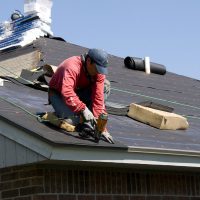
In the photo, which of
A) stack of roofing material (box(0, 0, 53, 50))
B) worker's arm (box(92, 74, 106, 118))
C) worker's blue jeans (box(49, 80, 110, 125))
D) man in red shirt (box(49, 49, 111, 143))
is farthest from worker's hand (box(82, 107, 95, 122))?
stack of roofing material (box(0, 0, 53, 50))

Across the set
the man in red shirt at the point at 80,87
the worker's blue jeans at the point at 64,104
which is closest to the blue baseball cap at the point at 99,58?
the man in red shirt at the point at 80,87

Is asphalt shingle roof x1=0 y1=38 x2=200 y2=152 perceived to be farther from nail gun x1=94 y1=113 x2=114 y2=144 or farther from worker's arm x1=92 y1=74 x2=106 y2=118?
worker's arm x1=92 y1=74 x2=106 y2=118

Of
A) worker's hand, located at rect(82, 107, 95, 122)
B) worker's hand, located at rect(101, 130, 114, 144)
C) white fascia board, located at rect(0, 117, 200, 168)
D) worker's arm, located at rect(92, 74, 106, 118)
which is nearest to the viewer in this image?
white fascia board, located at rect(0, 117, 200, 168)

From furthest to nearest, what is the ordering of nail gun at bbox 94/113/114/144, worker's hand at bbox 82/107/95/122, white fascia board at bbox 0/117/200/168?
worker's hand at bbox 82/107/95/122
nail gun at bbox 94/113/114/144
white fascia board at bbox 0/117/200/168

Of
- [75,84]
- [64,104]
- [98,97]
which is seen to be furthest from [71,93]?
[98,97]

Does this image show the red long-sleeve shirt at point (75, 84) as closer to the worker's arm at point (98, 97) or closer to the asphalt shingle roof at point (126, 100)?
the worker's arm at point (98, 97)

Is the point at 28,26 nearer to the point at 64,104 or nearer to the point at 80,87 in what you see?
the point at 80,87

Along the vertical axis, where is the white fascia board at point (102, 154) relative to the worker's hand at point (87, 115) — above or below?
below

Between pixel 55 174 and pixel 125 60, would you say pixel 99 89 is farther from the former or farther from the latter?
pixel 125 60

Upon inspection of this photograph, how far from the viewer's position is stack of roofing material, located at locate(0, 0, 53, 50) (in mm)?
13289

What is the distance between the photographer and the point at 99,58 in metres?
7.12

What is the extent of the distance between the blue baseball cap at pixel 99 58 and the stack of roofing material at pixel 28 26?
6.10 meters

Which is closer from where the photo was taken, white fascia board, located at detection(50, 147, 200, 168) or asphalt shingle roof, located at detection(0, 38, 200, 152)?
white fascia board, located at detection(50, 147, 200, 168)

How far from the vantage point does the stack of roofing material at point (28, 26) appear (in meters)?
13.3
